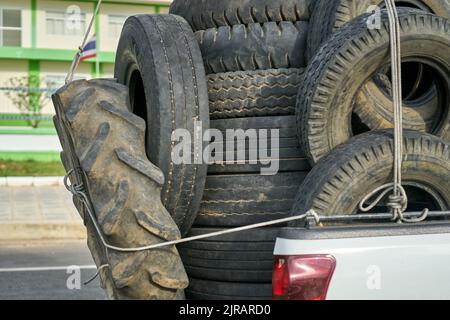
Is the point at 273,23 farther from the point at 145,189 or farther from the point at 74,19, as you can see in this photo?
the point at 74,19

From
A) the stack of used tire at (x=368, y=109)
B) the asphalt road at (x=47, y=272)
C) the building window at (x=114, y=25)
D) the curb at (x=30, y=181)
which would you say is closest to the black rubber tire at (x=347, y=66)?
the stack of used tire at (x=368, y=109)

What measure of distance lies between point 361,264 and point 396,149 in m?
0.53

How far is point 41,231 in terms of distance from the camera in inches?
428

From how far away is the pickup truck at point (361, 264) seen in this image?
2.22m

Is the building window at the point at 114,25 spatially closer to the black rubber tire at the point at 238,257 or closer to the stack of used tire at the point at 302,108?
the stack of used tire at the point at 302,108

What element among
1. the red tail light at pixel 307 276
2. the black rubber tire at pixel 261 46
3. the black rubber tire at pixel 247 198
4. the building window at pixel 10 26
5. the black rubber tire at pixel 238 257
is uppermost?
the building window at pixel 10 26

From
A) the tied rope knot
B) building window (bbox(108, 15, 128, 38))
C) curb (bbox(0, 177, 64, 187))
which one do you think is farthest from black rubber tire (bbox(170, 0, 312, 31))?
building window (bbox(108, 15, 128, 38))

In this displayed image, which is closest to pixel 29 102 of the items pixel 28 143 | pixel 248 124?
pixel 28 143

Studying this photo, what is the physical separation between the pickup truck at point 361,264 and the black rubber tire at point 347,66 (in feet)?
2.26

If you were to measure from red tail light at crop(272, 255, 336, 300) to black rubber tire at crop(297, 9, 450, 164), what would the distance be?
784 mm

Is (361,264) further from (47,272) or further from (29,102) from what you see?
(29,102)

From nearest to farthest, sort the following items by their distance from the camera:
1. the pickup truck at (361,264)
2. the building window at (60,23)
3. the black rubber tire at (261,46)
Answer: the pickup truck at (361,264) → the black rubber tire at (261,46) → the building window at (60,23)

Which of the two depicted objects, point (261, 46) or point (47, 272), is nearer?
point (261, 46)

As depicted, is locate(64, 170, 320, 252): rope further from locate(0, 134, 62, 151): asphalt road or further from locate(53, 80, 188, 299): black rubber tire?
locate(0, 134, 62, 151): asphalt road
